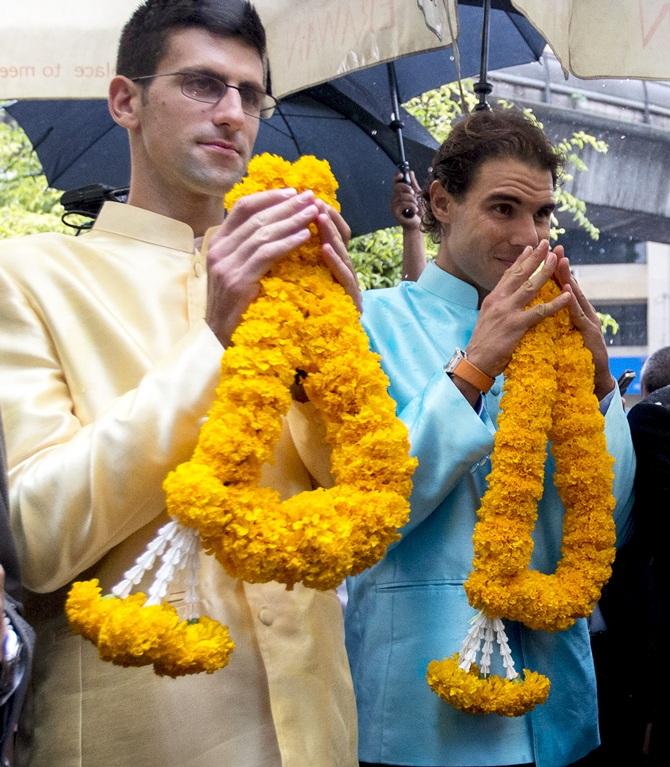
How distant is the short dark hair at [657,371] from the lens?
461 cm

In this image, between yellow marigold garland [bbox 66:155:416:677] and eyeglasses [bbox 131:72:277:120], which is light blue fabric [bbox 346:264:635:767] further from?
eyeglasses [bbox 131:72:277:120]

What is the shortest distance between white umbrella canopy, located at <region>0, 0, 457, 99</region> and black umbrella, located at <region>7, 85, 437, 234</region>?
1652mm

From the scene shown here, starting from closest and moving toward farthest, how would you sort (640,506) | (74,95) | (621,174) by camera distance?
(640,506)
(74,95)
(621,174)

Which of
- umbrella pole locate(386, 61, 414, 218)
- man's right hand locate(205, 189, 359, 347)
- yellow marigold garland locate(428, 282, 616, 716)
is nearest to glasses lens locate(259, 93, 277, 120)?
man's right hand locate(205, 189, 359, 347)

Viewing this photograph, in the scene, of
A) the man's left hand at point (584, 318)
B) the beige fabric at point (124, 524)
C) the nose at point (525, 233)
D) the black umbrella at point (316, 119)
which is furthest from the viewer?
the black umbrella at point (316, 119)

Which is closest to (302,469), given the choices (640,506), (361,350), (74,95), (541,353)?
(361,350)

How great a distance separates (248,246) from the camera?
1.92m

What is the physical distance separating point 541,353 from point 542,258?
247 mm

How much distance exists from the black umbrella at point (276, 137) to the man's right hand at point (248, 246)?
3.27 metres

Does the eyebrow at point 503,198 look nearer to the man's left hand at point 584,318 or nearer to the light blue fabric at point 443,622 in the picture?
the man's left hand at point 584,318

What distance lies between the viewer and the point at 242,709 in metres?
1.91

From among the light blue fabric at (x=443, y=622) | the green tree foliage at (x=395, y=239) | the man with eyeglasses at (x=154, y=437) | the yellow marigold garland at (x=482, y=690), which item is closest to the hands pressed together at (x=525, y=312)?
the light blue fabric at (x=443, y=622)

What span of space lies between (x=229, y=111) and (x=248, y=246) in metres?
0.45

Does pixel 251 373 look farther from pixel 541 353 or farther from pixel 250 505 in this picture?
pixel 541 353
